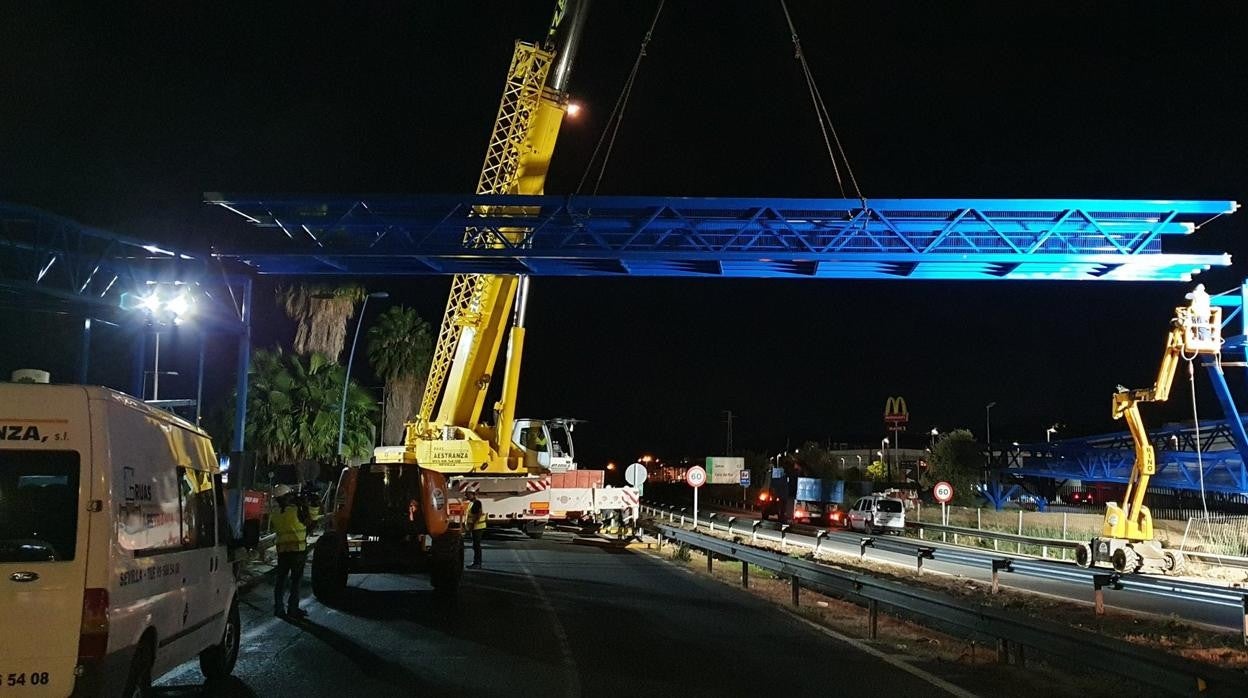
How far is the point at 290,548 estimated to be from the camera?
45.9 ft

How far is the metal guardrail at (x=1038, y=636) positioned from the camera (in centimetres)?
694

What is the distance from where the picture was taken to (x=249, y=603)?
50.9 feet

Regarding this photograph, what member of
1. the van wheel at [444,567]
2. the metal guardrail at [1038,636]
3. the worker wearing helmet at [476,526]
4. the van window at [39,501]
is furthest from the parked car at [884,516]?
the van window at [39,501]

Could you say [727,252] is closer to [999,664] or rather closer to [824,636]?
[824,636]

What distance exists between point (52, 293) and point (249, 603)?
7840 millimetres

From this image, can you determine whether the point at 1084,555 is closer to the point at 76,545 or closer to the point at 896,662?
the point at 896,662

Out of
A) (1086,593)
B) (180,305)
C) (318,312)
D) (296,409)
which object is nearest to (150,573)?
(180,305)

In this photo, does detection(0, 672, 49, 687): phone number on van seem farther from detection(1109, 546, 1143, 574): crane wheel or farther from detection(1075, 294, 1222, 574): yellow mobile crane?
detection(1109, 546, 1143, 574): crane wheel

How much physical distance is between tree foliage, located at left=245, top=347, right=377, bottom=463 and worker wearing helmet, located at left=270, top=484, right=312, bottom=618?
27.7 metres

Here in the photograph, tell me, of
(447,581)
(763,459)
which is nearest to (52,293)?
(447,581)

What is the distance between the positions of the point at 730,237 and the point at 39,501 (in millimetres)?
14994

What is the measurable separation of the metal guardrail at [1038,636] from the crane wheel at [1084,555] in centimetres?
1237

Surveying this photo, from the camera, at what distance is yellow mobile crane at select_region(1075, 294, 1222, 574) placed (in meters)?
21.1

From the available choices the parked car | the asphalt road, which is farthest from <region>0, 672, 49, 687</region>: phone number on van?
the parked car
